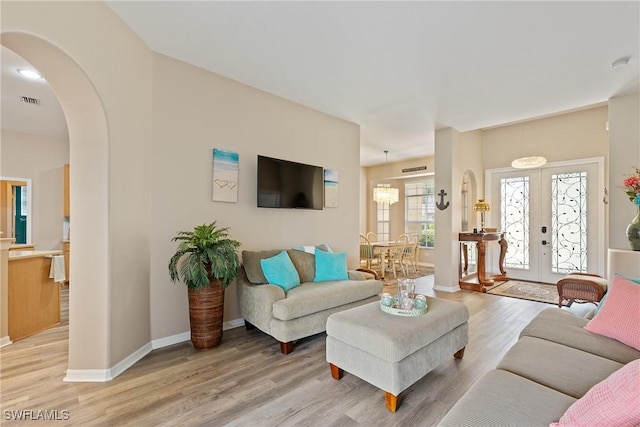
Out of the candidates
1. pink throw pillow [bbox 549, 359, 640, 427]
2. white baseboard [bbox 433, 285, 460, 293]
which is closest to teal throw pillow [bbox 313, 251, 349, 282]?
white baseboard [bbox 433, 285, 460, 293]

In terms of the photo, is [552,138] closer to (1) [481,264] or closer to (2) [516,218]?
(2) [516,218]

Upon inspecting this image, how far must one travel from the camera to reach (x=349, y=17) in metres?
2.34

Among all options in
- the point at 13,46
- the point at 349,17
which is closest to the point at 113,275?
the point at 13,46

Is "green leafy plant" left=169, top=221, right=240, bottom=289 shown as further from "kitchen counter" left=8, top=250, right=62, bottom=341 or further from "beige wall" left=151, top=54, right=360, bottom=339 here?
"kitchen counter" left=8, top=250, right=62, bottom=341

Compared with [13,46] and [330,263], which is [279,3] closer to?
[13,46]

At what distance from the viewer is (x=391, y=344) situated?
1.84 meters

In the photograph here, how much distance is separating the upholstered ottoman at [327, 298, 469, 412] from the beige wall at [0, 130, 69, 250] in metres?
5.98

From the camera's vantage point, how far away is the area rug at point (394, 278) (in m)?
5.26

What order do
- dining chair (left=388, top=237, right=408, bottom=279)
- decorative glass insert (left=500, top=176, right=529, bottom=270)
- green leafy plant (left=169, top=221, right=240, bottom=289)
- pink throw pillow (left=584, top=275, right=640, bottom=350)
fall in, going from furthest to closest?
dining chair (left=388, top=237, right=408, bottom=279) < decorative glass insert (left=500, top=176, right=529, bottom=270) < green leafy plant (left=169, top=221, right=240, bottom=289) < pink throw pillow (left=584, top=275, right=640, bottom=350)

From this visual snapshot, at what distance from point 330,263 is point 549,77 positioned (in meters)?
3.32

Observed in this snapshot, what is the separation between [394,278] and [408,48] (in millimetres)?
4731

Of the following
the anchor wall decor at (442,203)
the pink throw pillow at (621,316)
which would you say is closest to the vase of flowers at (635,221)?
the pink throw pillow at (621,316)

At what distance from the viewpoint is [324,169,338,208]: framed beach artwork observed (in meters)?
4.48

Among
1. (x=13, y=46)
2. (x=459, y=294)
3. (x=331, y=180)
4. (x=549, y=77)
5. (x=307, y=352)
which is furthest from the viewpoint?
(x=459, y=294)
